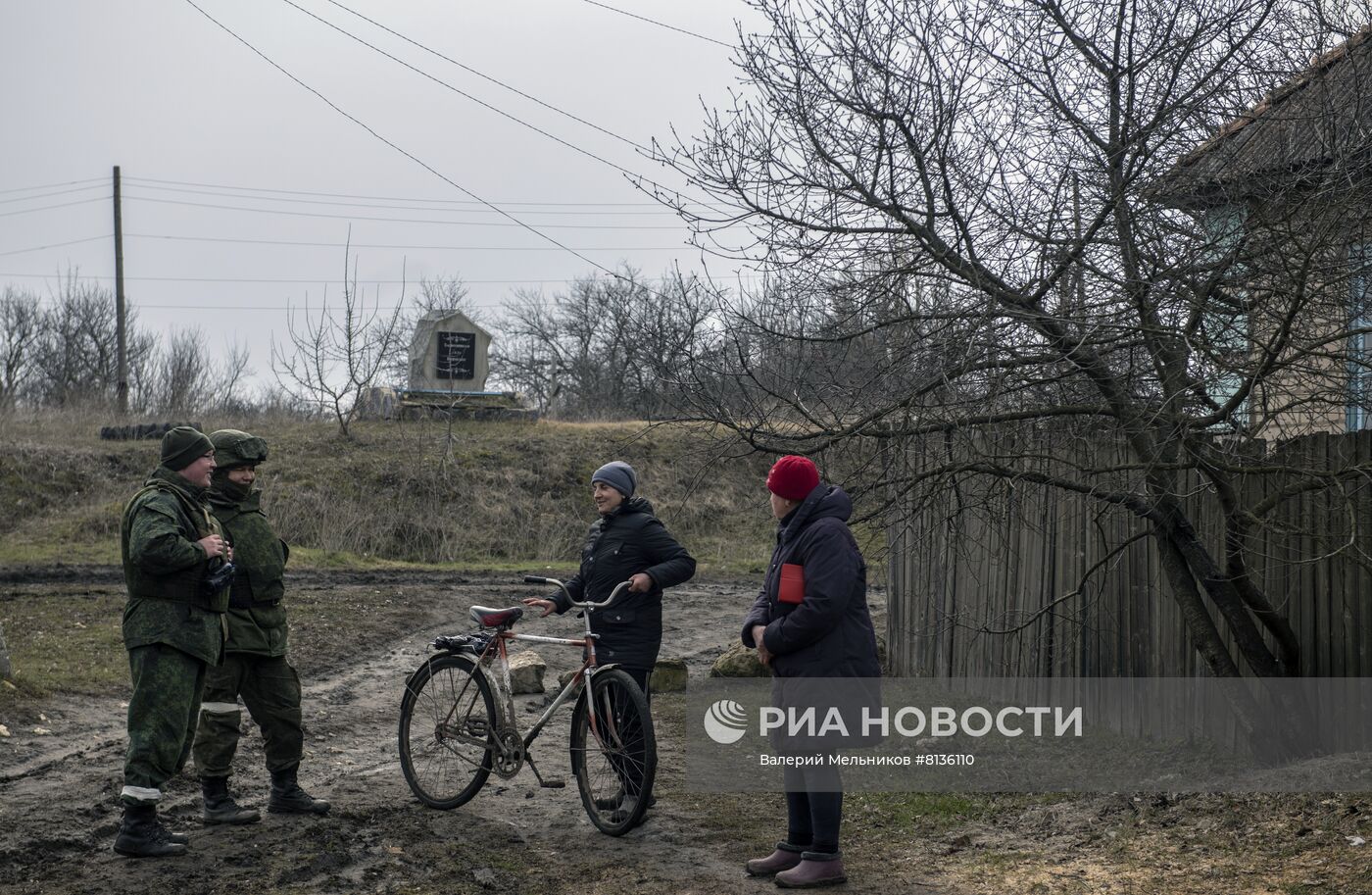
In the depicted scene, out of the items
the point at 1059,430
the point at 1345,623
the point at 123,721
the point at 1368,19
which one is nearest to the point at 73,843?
the point at 123,721

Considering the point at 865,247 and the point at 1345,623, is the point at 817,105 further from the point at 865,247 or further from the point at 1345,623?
the point at 1345,623

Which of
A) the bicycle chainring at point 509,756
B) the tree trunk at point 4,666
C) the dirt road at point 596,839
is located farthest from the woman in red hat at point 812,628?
the tree trunk at point 4,666

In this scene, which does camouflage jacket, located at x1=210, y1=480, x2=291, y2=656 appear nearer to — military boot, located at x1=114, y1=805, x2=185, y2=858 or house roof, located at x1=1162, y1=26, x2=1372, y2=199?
military boot, located at x1=114, y1=805, x2=185, y2=858

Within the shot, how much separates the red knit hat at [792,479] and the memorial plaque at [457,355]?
29337 mm

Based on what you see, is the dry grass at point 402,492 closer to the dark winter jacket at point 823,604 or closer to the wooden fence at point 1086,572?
the wooden fence at point 1086,572

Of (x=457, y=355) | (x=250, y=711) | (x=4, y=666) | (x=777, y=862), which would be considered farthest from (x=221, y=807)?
(x=457, y=355)

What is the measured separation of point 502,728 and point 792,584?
207 cm

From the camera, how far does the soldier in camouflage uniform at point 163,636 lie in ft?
19.1

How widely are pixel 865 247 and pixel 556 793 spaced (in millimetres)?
3519

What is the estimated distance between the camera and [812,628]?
5.54m

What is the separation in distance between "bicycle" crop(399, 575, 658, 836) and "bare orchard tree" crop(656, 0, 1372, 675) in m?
1.62

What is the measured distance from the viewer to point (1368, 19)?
659 centimetres

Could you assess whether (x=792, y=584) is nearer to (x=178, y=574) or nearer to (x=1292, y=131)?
(x=178, y=574)

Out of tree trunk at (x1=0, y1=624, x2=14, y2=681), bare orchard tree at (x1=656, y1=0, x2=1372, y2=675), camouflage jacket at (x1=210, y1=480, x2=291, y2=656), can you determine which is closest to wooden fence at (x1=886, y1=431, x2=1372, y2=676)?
bare orchard tree at (x1=656, y1=0, x2=1372, y2=675)
